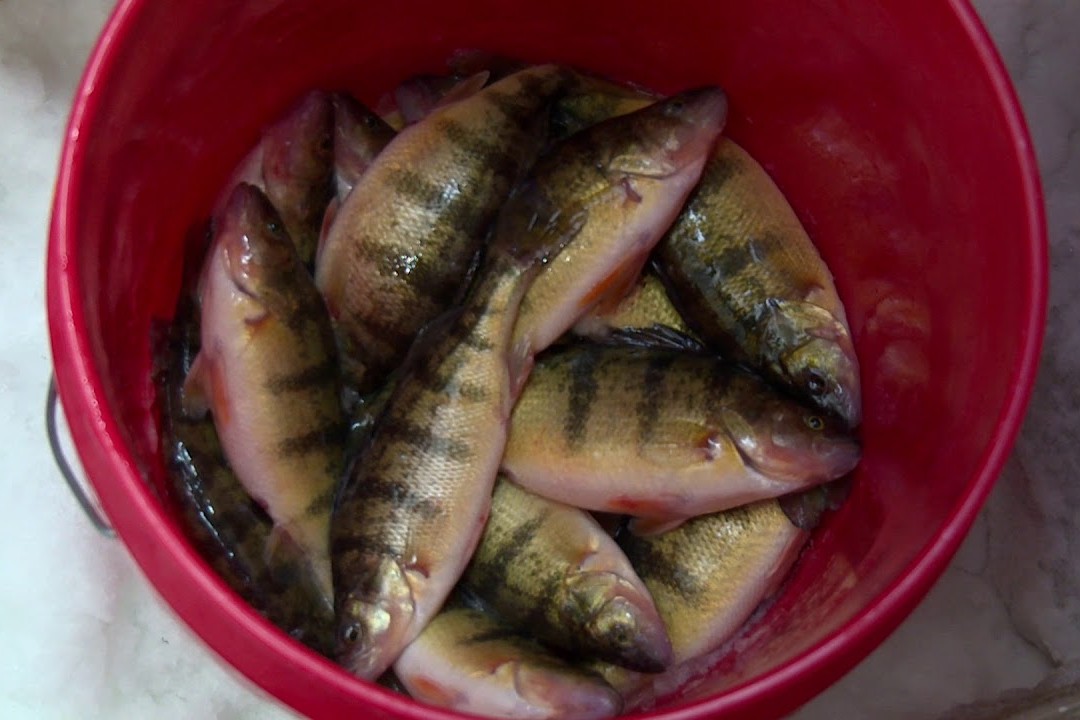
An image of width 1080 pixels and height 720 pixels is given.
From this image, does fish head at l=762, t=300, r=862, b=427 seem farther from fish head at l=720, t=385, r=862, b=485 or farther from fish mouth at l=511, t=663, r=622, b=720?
fish mouth at l=511, t=663, r=622, b=720

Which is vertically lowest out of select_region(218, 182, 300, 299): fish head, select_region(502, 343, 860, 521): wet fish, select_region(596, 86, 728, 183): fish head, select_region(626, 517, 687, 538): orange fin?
select_region(626, 517, 687, 538): orange fin

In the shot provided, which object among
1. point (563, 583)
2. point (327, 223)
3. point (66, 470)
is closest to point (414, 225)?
point (327, 223)

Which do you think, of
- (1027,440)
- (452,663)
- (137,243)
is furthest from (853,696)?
(137,243)

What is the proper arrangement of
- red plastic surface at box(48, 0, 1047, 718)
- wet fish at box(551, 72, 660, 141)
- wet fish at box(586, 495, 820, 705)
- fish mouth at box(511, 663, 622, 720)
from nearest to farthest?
red plastic surface at box(48, 0, 1047, 718), fish mouth at box(511, 663, 622, 720), wet fish at box(586, 495, 820, 705), wet fish at box(551, 72, 660, 141)

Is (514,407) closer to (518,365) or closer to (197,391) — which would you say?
(518,365)

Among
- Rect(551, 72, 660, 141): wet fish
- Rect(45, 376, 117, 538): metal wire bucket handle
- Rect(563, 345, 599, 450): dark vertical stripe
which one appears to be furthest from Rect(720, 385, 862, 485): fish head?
Rect(45, 376, 117, 538): metal wire bucket handle

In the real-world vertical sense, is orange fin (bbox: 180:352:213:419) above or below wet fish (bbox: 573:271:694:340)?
below

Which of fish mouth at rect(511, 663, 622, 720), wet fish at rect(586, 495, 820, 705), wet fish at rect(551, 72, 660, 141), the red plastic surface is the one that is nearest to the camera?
the red plastic surface

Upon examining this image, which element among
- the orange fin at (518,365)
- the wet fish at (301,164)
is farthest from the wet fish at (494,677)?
the wet fish at (301,164)
